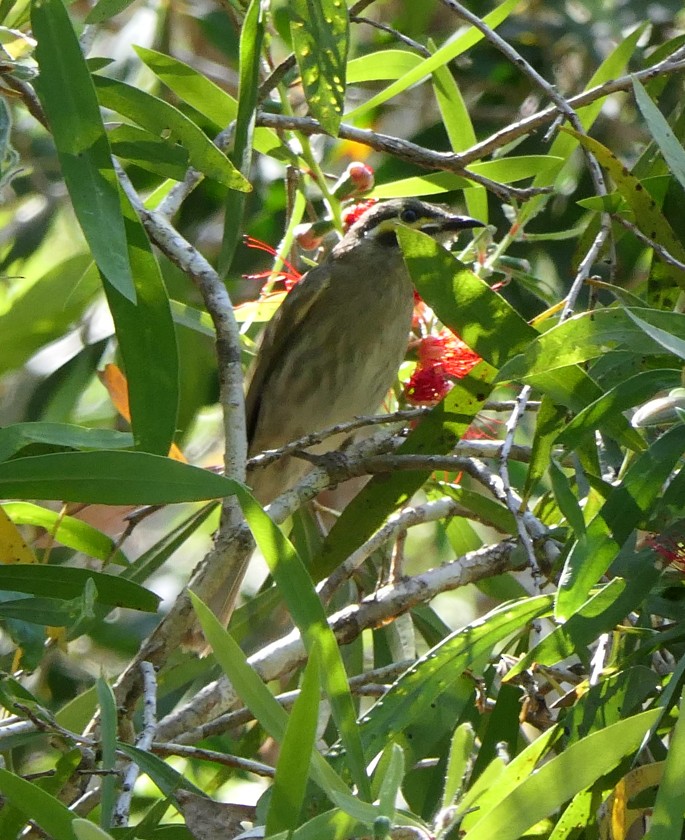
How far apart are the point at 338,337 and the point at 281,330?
24cm

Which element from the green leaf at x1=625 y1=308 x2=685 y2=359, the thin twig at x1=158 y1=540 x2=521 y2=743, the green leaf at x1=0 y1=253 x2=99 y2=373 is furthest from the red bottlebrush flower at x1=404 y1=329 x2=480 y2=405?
the green leaf at x1=625 y1=308 x2=685 y2=359

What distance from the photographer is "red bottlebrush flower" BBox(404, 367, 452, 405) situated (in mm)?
3098

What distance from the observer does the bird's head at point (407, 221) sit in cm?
401

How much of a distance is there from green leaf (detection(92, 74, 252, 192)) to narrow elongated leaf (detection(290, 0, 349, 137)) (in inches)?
7.6

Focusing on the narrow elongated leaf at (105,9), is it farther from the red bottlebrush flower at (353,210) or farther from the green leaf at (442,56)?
the red bottlebrush flower at (353,210)

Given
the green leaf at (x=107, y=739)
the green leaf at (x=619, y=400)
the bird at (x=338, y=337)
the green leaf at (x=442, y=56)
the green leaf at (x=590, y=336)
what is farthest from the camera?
Answer: the bird at (x=338, y=337)

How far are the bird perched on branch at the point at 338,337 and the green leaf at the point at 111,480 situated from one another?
2.33 meters

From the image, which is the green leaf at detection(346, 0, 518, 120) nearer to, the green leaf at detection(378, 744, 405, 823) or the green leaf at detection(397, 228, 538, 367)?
the green leaf at detection(397, 228, 538, 367)

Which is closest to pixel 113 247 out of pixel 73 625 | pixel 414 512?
pixel 73 625

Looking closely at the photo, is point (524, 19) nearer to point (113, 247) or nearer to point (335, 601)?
point (335, 601)

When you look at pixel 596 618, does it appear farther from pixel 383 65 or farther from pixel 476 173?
pixel 383 65

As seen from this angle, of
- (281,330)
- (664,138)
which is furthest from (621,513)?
(281,330)

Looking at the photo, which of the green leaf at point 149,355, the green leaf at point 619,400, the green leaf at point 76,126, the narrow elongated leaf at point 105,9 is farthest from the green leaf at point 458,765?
the narrow elongated leaf at point 105,9

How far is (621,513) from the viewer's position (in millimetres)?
1855
